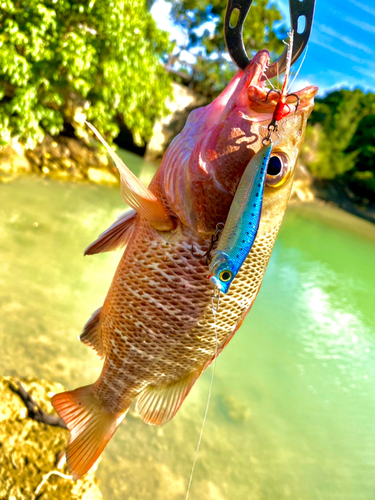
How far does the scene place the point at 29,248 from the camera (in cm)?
361

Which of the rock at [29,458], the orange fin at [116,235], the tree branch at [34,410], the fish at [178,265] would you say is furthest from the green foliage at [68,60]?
the fish at [178,265]

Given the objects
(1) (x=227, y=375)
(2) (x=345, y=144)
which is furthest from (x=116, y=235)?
(2) (x=345, y=144)

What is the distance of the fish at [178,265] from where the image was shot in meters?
0.88

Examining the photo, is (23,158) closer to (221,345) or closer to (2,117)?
(2,117)

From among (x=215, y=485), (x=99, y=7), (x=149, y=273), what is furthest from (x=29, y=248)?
(x=99, y=7)

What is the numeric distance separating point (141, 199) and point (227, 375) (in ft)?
8.14

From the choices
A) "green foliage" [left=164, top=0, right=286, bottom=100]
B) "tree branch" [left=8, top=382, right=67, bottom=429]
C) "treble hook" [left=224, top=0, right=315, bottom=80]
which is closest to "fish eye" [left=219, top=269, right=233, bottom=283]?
"treble hook" [left=224, top=0, right=315, bottom=80]

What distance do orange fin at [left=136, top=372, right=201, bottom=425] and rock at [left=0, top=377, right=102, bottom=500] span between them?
71cm

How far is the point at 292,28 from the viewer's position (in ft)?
2.63

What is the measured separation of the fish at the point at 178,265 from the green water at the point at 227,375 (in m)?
0.87

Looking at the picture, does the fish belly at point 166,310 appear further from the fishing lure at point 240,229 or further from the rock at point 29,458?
the rock at point 29,458

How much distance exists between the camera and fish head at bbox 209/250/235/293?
65 cm

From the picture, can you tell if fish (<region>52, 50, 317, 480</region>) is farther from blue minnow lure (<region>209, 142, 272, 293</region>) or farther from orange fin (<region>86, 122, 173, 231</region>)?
blue minnow lure (<region>209, 142, 272, 293</region>)

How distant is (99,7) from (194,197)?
5.42 meters
